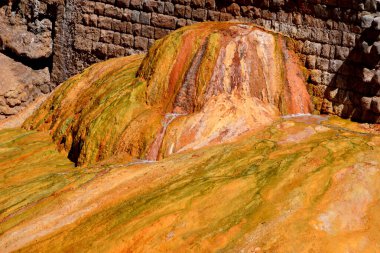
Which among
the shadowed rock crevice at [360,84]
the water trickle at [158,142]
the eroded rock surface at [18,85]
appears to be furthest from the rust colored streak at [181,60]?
the eroded rock surface at [18,85]

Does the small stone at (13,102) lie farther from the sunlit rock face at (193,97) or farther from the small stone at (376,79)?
the small stone at (376,79)

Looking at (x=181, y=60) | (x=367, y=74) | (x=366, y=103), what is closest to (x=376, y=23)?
(x=367, y=74)

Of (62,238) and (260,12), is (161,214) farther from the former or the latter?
(260,12)

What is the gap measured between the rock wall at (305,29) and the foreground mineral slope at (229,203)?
160cm

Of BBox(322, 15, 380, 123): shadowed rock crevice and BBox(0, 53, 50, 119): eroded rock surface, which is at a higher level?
BBox(322, 15, 380, 123): shadowed rock crevice

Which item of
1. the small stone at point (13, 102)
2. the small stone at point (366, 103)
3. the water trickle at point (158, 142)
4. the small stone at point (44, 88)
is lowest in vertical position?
the small stone at point (13, 102)

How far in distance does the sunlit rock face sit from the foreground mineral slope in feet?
1.82

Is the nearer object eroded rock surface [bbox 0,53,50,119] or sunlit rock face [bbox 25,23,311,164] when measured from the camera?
sunlit rock face [bbox 25,23,311,164]

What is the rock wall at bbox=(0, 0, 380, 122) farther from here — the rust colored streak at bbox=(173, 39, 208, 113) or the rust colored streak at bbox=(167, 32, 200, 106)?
the rust colored streak at bbox=(173, 39, 208, 113)

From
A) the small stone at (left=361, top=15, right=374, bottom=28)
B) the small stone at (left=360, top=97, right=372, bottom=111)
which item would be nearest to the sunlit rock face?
the small stone at (left=360, top=97, right=372, bottom=111)

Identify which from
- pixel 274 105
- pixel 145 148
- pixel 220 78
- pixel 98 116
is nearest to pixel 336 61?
pixel 274 105

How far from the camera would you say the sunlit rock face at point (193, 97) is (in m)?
8.11

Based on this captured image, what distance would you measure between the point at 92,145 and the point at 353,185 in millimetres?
4963

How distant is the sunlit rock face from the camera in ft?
26.6
